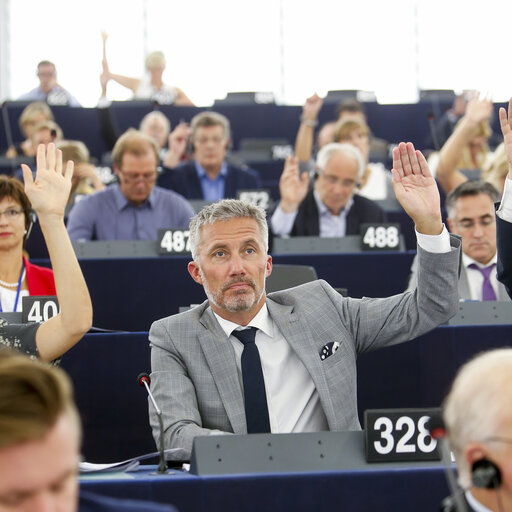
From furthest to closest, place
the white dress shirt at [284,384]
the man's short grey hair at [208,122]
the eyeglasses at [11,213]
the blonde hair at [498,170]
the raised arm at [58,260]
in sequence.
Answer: the man's short grey hair at [208,122]
the blonde hair at [498,170]
the eyeglasses at [11,213]
the white dress shirt at [284,384]
the raised arm at [58,260]

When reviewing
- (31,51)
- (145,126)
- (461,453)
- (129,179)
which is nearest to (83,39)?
(31,51)

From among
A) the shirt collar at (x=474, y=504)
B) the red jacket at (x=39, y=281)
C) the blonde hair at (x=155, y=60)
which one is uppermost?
the blonde hair at (x=155, y=60)

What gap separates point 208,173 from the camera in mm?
7254

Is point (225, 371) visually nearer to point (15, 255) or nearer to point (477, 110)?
point (15, 255)

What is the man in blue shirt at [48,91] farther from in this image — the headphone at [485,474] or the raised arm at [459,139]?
the headphone at [485,474]

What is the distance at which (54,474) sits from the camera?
125 cm

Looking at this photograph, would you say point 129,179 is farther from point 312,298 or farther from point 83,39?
point 83,39

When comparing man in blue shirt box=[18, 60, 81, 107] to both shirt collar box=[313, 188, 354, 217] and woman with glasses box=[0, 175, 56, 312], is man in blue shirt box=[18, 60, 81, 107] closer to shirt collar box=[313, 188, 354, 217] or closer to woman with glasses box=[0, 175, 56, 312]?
shirt collar box=[313, 188, 354, 217]

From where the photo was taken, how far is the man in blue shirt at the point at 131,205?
5703mm

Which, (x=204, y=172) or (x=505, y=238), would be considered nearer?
(x=505, y=238)

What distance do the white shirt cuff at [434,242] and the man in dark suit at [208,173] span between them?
4.36 m

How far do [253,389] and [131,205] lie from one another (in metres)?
3.05

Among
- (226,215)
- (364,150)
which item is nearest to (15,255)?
(226,215)

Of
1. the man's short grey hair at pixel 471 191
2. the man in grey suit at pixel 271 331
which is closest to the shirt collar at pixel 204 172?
the man's short grey hair at pixel 471 191
